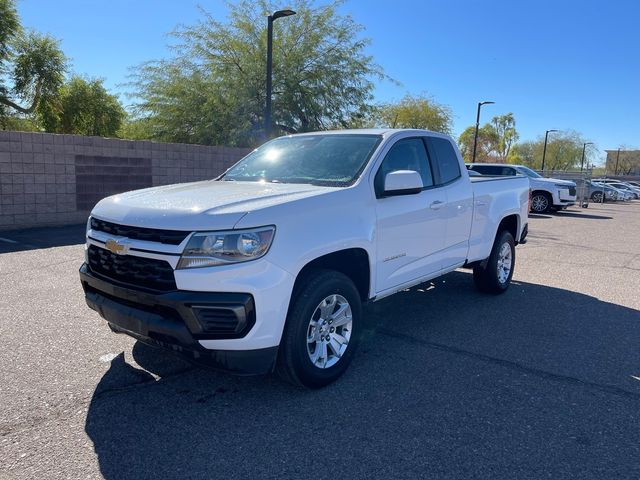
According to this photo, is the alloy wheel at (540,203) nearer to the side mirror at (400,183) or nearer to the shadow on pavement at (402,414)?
the shadow on pavement at (402,414)

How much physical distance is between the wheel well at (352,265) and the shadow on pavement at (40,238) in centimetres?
673

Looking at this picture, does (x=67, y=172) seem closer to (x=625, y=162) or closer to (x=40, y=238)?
(x=40, y=238)

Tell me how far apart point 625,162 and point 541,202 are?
3988 inches

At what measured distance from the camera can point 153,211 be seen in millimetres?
3271

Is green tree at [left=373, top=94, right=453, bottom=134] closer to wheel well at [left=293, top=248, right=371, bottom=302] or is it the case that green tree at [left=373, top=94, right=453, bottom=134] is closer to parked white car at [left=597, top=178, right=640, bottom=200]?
parked white car at [left=597, top=178, right=640, bottom=200]

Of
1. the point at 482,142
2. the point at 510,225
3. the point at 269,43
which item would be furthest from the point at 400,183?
the point at 482,142

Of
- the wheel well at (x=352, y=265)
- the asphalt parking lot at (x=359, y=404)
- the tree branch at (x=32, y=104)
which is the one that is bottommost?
the asphalt parking lot at (x=359, y=404)

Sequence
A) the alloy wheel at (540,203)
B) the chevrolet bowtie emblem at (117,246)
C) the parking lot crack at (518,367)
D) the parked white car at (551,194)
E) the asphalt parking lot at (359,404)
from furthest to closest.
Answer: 1. the alloy wheel at (540,203)
2. the parked white car at (551,194)
3. the parking lot crack at (518,367)
4. the chevrolet bowtie emblem at (117,246)
5. the asphalt parking lot at (359,404)

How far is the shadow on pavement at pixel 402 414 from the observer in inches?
110

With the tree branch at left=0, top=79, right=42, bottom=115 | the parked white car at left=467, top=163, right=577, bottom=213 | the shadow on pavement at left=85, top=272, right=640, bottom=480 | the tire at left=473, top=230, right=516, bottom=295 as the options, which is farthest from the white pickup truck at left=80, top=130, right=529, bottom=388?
the tree branch at left=0, top=79, right=42, bottom=115

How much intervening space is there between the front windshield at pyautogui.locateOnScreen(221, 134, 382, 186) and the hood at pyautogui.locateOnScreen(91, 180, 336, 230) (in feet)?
0.90

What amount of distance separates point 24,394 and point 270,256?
6.53 ft

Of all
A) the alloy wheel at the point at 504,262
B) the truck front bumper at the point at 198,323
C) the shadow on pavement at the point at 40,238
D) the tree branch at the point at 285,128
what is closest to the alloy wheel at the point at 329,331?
the truck front bumper at the point at 198,323

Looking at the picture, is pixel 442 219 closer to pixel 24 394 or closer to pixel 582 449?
pixel 582 449
